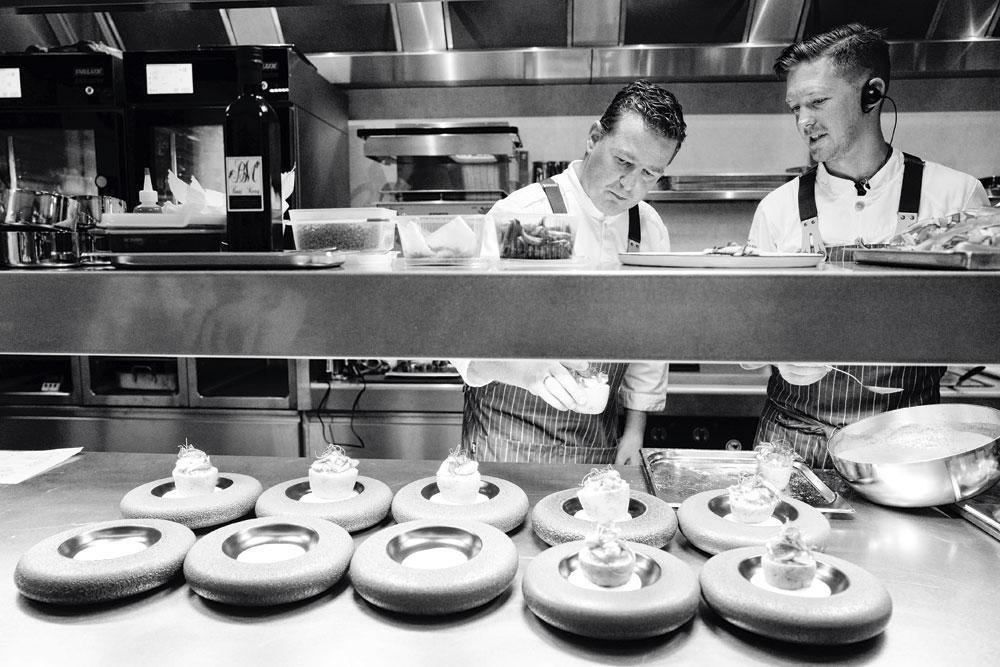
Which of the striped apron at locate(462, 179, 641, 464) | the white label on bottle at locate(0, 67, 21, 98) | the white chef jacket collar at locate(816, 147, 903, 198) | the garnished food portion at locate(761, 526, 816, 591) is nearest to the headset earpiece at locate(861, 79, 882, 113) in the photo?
the white chef jacket collar at locate(816, 147, 903, 198)

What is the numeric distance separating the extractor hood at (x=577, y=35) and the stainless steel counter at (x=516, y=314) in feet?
9.51

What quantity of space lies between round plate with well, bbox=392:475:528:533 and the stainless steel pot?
71cm

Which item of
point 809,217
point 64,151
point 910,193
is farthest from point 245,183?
point 64,151

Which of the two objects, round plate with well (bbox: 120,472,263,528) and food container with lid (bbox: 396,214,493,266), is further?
round plate with well (bbox: 120,472,263,528)

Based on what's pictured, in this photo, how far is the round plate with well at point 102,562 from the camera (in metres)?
0.96

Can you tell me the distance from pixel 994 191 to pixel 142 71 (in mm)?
3796

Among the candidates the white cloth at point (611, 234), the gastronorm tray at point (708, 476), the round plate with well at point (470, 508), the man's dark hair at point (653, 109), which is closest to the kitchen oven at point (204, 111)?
the white cloth at point (611, 234)

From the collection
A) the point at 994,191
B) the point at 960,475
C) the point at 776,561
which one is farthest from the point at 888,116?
the point at 776,561

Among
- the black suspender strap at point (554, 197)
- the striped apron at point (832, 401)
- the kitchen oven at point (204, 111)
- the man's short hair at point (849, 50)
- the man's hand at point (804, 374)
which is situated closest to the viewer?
the man's hand at point (804, 374)

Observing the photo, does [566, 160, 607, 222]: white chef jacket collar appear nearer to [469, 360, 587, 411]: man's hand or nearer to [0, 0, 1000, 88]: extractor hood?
[469, 360, 587, 411]: man's hand

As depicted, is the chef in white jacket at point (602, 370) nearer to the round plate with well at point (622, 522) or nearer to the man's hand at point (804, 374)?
the man's hand at point (804, 374)

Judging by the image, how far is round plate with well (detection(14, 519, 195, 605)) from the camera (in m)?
0.96

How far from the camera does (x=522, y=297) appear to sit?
819 mm

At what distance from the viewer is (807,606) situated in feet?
2.84
